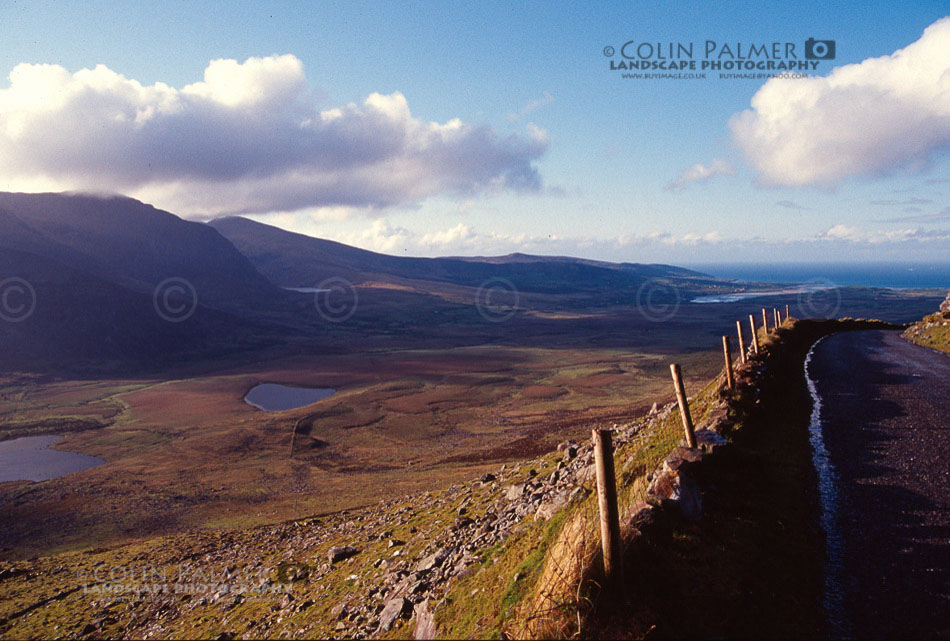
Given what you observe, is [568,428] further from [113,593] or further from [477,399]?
[113,593]

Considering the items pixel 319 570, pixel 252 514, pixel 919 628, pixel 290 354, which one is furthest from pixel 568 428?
pixel 290 354

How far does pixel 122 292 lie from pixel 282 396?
64811 mm

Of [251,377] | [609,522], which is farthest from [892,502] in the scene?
[251,377]

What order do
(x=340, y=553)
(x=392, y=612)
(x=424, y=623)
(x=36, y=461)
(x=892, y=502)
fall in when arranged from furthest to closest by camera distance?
(x=36, y=461) → (x=340, y=553) → (x=392, y=612) → (x=892, y=502) → (x=424, y=623)

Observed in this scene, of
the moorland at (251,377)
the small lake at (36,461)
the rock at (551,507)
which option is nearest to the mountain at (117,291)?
the moorland at (251,377)

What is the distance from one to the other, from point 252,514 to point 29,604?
32.1 ft

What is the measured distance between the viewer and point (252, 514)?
2522 centimetres

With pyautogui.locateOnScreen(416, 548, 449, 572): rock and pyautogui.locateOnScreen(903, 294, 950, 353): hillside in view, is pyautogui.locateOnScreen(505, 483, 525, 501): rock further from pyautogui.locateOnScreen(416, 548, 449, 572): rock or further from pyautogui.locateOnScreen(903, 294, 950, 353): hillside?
pyautogui.locateOnScreen(903, 294, 950, 353): hillside

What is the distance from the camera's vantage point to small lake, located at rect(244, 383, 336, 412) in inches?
2339

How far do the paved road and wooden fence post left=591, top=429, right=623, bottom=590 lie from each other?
2.32 meters

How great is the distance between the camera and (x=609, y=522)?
5.25 meters

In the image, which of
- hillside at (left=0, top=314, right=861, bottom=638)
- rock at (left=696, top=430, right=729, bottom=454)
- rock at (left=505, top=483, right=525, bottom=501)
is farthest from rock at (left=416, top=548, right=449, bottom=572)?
rock at (left=696, top=430, right=729, bottom=454)

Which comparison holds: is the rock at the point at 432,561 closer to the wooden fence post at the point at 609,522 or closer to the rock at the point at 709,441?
the wooden fence post at the point at 609,522

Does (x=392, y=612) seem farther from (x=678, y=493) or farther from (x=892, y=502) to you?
(x=892, y=502)
